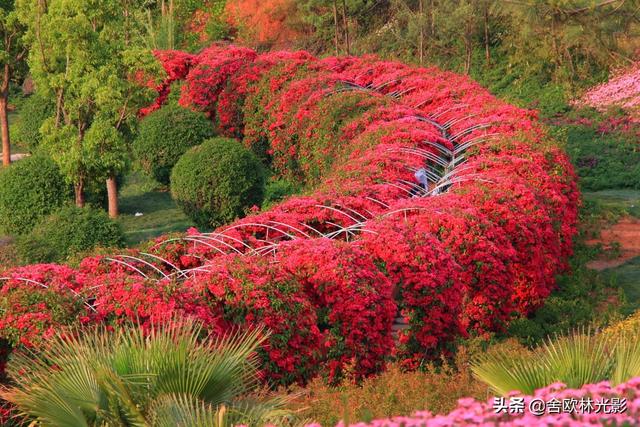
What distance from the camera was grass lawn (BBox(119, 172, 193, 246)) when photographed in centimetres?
1880

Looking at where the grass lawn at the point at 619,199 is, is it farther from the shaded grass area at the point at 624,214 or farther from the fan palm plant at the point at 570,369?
the fan palm plant at the point at 570,369

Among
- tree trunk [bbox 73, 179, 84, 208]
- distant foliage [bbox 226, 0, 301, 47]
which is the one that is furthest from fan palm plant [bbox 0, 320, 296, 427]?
distant foliage [bbox 226, 0, 301, 47]

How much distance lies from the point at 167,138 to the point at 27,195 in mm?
3903

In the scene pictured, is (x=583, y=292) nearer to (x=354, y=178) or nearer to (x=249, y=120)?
(x=354, y=178)

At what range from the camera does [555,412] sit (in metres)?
4.48

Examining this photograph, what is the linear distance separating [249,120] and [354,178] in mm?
9300

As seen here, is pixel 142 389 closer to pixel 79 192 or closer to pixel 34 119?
pixel 79 192

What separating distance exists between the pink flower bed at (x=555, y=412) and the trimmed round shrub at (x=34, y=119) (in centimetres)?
2071

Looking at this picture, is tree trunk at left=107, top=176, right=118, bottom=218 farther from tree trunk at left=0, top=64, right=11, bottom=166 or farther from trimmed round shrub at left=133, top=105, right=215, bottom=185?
tree trunk at left=0, top=64, right=11, bottom=166

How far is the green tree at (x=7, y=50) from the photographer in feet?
73.2

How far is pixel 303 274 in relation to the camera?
10148 millimetres

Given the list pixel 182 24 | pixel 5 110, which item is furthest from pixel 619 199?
pixel 182 24

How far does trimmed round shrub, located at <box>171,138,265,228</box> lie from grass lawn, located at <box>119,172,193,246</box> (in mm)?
814

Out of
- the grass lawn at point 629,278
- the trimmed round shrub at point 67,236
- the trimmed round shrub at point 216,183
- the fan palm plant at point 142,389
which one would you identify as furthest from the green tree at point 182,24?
the fan palm plant at point 142,389
